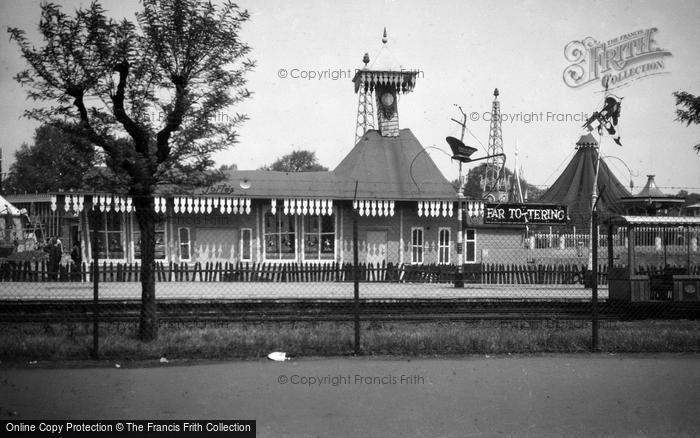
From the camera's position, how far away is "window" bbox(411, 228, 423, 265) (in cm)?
A: 2731

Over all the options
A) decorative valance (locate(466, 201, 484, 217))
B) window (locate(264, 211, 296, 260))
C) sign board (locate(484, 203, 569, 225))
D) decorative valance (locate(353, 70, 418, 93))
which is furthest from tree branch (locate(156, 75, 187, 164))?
decorative valance (locate(353, 70, 418, 93))

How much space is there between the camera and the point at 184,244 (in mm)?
26047

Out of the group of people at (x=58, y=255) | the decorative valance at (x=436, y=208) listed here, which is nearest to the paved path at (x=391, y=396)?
the group of people at (x=58, y=255)

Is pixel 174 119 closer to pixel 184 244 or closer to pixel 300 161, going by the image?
pixel 184 244

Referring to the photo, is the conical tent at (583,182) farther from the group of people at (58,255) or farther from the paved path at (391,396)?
the paved path at (391,396)

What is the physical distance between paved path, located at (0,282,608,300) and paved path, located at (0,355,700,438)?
8657 mm

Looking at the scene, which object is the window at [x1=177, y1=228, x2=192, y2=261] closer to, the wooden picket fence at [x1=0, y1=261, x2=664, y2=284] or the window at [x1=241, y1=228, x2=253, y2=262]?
the window at [x1=241, y1=228, x2=253, y2=262]

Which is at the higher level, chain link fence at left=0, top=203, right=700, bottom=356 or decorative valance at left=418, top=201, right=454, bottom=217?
decorative valance at left=418, top=201, right=454, bottom=217

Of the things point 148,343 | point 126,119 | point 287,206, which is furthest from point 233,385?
point 287,206

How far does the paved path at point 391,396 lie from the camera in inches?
236

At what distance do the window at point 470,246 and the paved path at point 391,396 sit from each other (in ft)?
64.6

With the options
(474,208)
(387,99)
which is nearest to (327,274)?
(474,208)

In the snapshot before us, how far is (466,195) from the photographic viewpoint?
2731 cm

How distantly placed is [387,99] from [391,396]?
26.7 m
